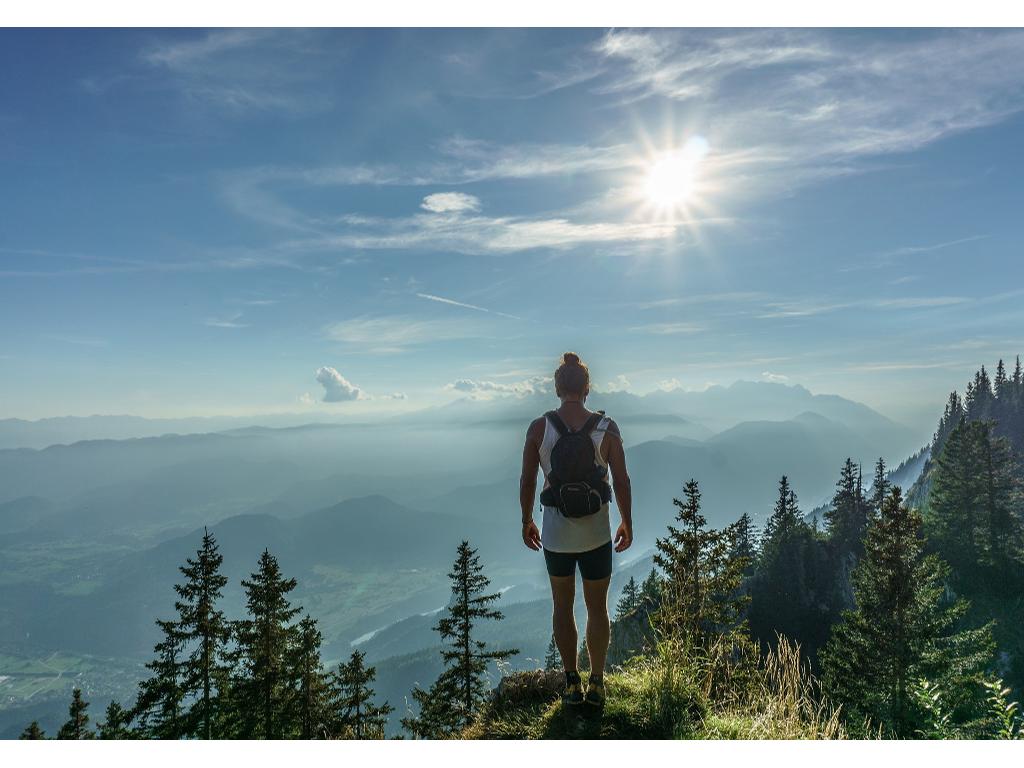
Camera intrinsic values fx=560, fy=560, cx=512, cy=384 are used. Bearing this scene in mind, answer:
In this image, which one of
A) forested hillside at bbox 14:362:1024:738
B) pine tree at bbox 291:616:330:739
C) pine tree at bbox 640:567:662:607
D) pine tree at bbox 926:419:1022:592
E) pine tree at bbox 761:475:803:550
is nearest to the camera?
forested hillside at bbox 14:362:1024:738

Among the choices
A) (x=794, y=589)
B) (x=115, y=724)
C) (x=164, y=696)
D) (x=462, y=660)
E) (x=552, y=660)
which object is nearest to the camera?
(x=462, y=660)

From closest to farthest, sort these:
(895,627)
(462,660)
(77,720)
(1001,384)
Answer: (462,660), (895,627), (77,720), (1001,384)

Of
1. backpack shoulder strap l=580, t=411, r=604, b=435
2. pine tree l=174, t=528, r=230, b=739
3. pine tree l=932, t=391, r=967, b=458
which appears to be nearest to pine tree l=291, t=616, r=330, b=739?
pine tree l=174, t=528, r=230, b=739

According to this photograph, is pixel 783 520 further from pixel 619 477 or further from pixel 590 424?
pixel 590 424

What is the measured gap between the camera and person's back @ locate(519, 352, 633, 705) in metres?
5.29

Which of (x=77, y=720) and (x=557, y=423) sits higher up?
(x=557, y=423)

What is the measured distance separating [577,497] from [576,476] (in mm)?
195

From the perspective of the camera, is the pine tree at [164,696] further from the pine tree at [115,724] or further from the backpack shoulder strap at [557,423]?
the backpack shoulder strap at [557,423]

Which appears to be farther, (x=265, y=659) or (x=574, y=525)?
(x=265, y=659)

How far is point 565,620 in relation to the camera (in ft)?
18.5

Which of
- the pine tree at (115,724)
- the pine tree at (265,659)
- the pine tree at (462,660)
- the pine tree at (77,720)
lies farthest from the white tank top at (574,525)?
the pine tree at (77,720)

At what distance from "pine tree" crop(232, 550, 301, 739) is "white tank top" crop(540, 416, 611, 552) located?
60.5 ft

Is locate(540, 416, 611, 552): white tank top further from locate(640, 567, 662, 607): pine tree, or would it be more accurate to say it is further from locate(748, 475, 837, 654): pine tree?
locate(748, 475, 837, 654): pine tree

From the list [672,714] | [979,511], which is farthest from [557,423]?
[979,511]
